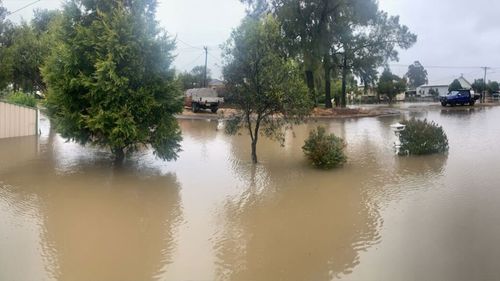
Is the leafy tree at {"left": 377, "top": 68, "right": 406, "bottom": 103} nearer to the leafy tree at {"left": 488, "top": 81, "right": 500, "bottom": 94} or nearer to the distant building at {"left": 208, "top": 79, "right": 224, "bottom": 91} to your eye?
the leafy tree at {"left": 488, "top": 81, "right": 500, "bottom": 94}

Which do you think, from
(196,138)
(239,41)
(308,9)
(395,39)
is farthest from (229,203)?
(395,39)

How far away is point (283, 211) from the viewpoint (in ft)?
23.0

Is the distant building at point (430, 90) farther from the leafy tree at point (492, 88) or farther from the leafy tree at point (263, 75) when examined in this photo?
A: the leafy tree at point (263, 75)

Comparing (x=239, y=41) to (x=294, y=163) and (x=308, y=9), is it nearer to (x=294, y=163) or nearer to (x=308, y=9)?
(x=294, y=163)

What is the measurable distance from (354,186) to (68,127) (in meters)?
6.94

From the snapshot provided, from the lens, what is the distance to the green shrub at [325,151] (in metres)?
10.2

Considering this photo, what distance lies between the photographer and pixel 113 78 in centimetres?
927

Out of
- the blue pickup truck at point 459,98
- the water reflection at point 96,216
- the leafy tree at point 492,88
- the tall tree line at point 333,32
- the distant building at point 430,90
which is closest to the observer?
the water reflection at point 96,216

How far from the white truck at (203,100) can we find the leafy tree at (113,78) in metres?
21.1

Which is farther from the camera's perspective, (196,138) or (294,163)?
(196,138)

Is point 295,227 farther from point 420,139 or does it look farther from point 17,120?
point 17,120

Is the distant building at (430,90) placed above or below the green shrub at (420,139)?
above

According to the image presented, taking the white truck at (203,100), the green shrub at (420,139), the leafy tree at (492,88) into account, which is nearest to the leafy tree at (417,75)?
the leafy tree at (492,88)

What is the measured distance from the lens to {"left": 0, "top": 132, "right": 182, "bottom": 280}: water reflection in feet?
15.9
